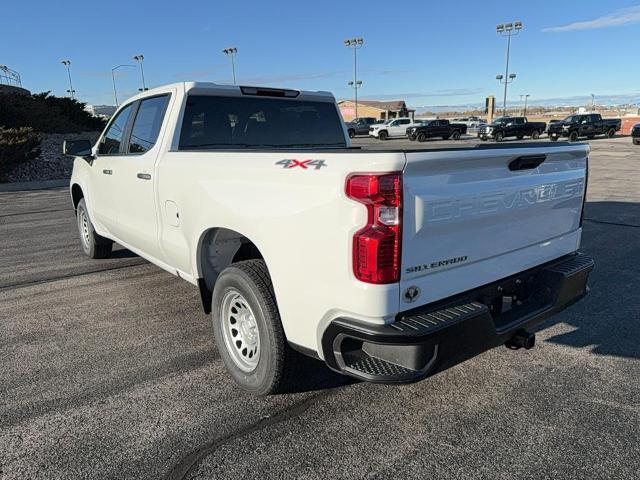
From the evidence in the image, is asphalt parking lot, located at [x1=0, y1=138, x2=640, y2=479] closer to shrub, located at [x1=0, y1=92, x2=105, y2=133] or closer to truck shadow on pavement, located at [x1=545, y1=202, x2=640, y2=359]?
truck shadow on pavement, located at [x1=545, y1=202, x2=640, y2=359]

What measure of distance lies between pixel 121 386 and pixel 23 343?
4.33 ft

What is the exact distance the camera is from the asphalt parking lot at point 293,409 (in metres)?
2.55

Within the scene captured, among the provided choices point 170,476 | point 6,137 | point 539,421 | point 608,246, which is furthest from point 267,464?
point 6,137

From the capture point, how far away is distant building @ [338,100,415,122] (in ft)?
255

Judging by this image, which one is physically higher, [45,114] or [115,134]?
[45,114]

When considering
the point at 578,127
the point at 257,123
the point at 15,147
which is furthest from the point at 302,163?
the point at 578,127

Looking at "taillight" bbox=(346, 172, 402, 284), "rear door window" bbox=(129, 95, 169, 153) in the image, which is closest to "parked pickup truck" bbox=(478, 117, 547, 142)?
"rear door window" bbox=(129, 95, 169, 153)

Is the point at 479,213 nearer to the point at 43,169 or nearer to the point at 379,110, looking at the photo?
the point at 43,169

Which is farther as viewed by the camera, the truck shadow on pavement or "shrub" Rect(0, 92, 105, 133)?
"shrub" Rect(0, 92, 105, 133)

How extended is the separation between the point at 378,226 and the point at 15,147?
18.8 m

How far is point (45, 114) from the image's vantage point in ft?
93.9

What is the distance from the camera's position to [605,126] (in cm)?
3775

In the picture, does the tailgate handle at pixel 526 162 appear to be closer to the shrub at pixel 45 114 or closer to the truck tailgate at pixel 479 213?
the truck tailgate at pixel 479 213

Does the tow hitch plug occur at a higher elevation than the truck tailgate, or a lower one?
lower
